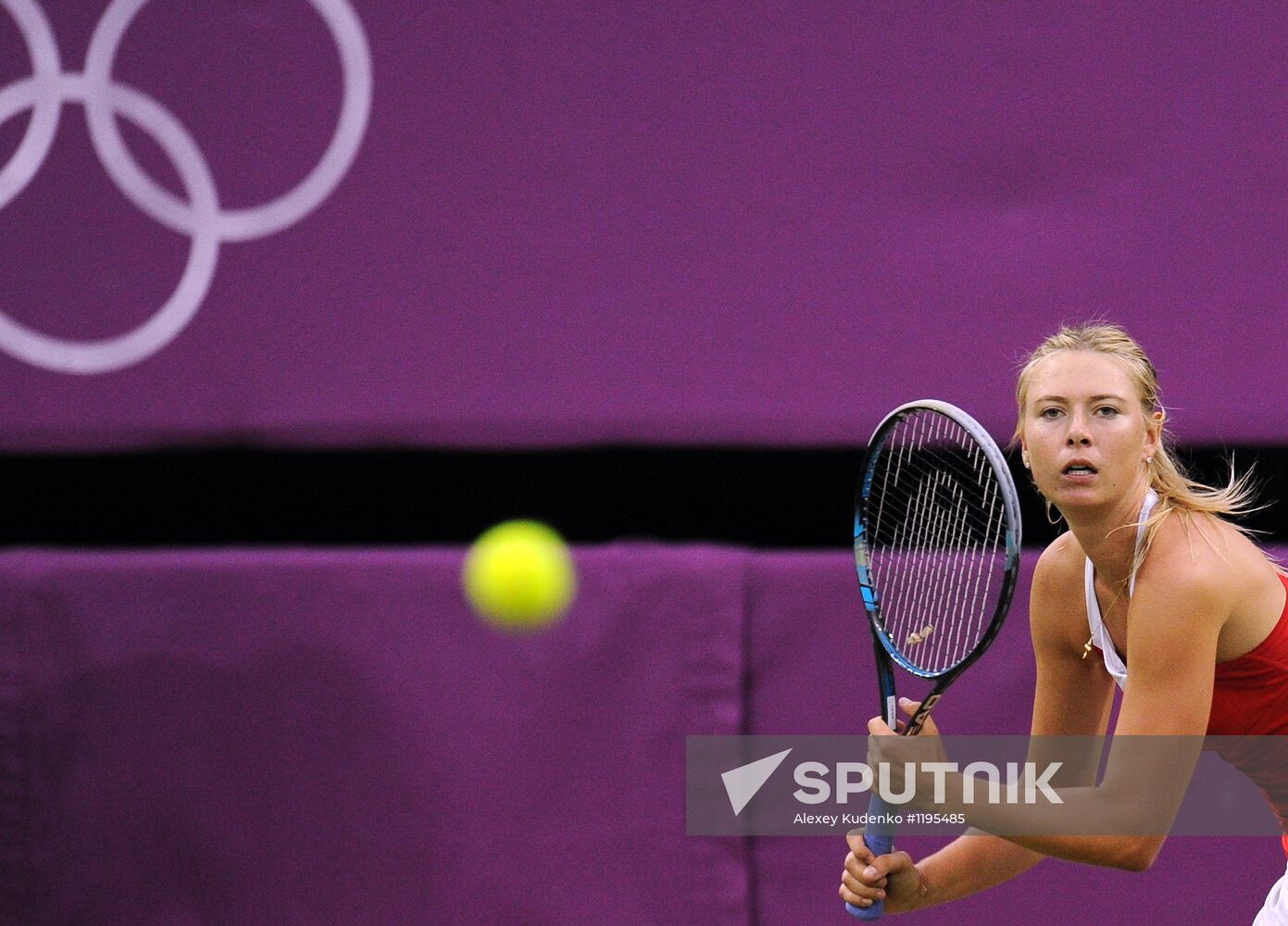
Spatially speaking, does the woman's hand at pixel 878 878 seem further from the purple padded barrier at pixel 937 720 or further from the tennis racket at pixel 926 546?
the purple padded barrier at pixel 937 720

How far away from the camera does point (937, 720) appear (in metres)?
2.90

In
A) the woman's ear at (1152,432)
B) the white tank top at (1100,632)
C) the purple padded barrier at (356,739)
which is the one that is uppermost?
the woman's ear at (1152,432)

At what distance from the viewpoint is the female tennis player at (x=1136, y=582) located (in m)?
1.66

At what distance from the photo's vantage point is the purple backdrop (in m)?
2.92

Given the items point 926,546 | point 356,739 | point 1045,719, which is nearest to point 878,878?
point 1045,719

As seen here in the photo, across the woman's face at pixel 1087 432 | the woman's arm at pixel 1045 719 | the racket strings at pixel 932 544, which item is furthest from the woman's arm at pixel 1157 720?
the racket strings at pixel 932 544

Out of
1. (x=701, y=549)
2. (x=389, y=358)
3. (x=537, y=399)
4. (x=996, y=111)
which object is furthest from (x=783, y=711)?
(x=996, y=111)

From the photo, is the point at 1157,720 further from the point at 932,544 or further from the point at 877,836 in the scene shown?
the point at 932,544

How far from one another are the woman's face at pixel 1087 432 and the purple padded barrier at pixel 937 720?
116 centimetres

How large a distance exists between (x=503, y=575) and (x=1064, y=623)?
4.40 feet

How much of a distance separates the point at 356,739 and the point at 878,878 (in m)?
1.46

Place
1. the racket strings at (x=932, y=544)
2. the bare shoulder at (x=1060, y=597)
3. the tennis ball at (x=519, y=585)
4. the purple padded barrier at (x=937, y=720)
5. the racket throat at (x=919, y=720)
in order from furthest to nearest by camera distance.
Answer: the tennis ball at (x=519, y=585) < the purple padded barrier at (x=937, y=720) < the racket strings at (x=932, y=544) < the bare shoulder at (x=1060, y=597) < the racket throat at (x=919, y=720)

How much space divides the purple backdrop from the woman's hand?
1.02m

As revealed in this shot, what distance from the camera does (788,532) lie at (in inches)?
125
